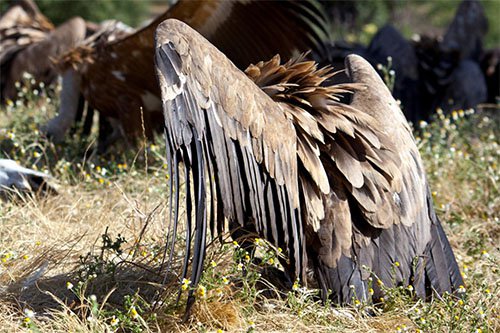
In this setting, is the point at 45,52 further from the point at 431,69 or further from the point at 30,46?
the point at 431,69

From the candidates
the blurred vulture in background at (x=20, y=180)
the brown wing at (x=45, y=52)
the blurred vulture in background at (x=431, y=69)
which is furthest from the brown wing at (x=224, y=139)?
the brown wing at (x=45, y=52)

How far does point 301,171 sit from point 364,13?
16.8 m

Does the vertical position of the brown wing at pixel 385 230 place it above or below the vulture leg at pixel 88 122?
above

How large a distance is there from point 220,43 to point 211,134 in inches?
114

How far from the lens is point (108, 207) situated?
487 cm

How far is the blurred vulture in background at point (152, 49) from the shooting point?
18.7 feet

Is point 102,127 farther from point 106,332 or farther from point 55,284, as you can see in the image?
point 106,332

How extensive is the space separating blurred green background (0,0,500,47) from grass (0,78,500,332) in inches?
361

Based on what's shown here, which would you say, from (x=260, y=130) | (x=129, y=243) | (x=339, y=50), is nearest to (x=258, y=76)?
(x=260, y=130)

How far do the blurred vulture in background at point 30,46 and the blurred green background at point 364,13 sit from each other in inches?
223

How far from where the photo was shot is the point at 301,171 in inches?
140

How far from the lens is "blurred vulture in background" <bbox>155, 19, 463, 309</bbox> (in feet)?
10.5

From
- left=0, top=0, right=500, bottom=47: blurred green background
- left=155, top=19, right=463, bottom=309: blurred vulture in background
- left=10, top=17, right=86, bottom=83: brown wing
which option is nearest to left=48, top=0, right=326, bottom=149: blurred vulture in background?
left=10, top=17, right=86, bottom=83: brown wing

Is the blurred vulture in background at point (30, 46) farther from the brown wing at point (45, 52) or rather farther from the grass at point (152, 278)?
the grass at point (152, 278)
